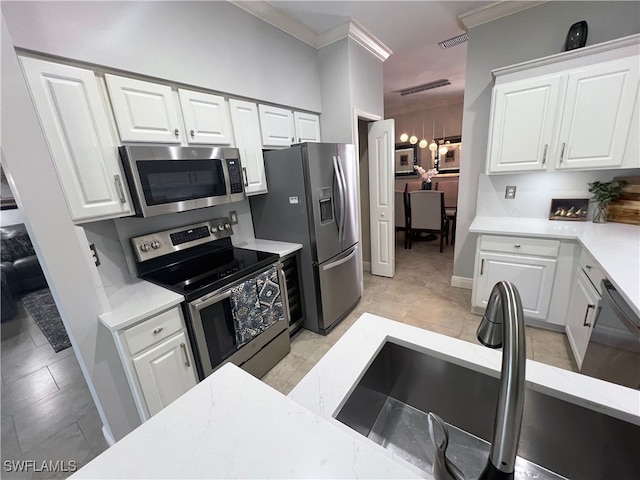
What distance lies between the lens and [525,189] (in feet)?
8.46

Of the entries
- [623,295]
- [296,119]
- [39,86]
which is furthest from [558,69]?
[39,86]

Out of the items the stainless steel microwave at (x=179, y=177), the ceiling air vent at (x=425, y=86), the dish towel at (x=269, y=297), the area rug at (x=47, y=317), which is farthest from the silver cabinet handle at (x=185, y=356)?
the ceiling air vent at (x=425, y=86)

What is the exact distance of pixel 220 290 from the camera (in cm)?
164

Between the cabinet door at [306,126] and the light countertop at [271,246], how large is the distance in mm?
1064

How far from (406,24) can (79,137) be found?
2883 millimetres

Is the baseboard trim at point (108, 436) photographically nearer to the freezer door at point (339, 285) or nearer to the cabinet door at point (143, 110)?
the freezer door at point (339, 285)

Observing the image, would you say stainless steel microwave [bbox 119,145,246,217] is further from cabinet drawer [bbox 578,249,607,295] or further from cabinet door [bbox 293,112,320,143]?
Answer: cabinet drawer [bbox 578,249,607,295]

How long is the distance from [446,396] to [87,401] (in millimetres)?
2426

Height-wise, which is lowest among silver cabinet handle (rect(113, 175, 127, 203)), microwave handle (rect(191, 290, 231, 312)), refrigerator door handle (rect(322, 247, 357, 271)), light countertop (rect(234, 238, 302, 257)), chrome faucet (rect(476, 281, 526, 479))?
refrigerator door handle (rect(322, 247, 357, 271))

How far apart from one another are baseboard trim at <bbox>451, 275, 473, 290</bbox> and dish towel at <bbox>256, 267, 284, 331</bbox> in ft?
7.45

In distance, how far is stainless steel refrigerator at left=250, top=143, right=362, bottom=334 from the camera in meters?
2.17

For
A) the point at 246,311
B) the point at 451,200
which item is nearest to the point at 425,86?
the point at 451,200

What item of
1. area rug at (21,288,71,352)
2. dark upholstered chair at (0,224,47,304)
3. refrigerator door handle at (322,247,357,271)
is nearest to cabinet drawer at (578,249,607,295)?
refrigerator door handle at (322,247,357,271)

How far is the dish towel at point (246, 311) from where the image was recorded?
5.74 feet
